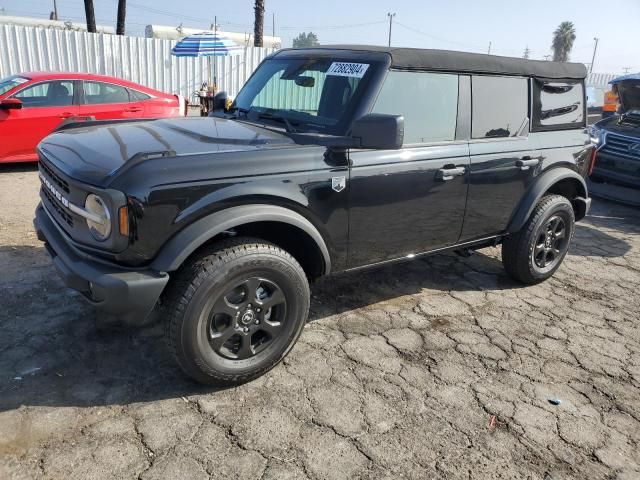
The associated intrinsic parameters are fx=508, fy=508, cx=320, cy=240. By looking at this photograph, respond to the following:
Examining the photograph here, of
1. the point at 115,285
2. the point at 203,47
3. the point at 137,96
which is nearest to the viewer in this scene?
the point at 115,285

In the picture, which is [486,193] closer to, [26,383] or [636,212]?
[26,383]

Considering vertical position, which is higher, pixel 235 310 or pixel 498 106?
pixel 498 106

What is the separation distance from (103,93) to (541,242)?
7021 millimetres

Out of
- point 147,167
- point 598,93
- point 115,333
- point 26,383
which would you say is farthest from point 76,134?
point 598,93

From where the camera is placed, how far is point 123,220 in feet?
7.98

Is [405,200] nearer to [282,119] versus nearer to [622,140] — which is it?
[282,119]

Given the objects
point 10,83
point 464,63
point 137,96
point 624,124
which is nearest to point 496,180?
point 464,63

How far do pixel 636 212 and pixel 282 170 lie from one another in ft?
22.7

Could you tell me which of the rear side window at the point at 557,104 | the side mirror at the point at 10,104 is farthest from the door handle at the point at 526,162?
the side mirror at the point at 10,104

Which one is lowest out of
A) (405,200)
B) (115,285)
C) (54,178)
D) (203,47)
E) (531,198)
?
(115,285)

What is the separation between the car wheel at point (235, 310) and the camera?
104 inches

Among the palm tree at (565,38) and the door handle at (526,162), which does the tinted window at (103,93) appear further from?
the palm tree at (565,38)

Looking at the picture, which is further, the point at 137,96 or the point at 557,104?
the point at 137,96

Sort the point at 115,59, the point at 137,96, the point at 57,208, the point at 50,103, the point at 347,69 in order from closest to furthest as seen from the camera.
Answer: the point at 57,208, the point at 347,69, the point at 50,103, the point at 137,96, the point at 115,59
